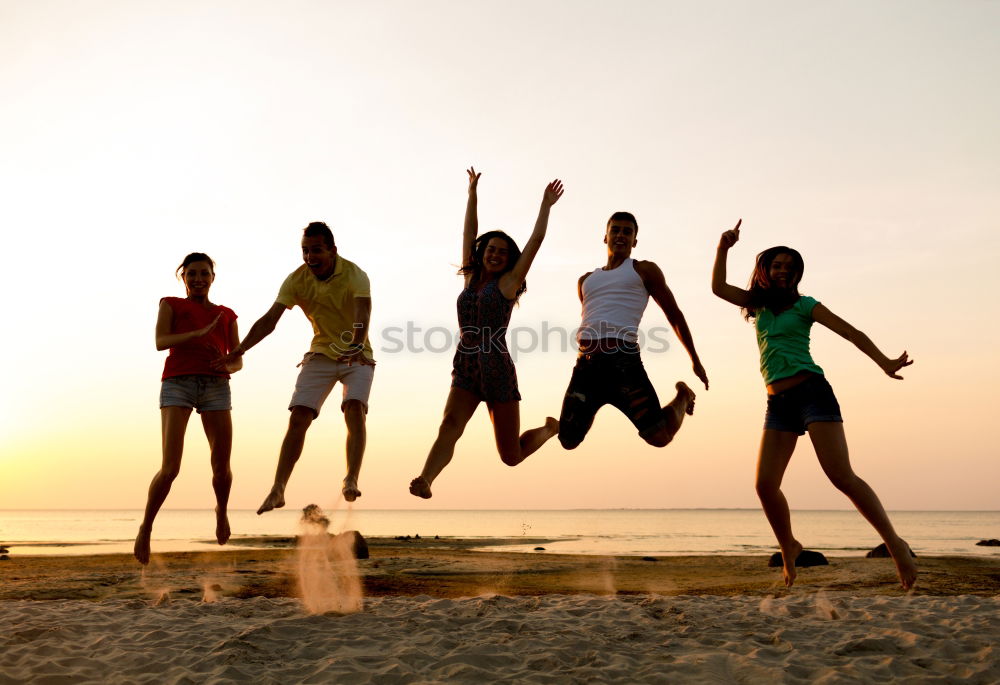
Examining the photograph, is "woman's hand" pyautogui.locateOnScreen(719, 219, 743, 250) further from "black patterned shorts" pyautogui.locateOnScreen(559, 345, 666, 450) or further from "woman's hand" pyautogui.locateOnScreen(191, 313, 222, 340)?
"woman's hand" pyautogui.locateOnScreen(191, 313, 222, 340)

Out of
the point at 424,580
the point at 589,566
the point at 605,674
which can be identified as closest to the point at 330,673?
the point at 605,674

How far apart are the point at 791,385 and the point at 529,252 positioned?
2336 millimetres

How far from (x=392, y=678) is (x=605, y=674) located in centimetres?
146

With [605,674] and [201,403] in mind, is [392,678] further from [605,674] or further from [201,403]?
[201,403]

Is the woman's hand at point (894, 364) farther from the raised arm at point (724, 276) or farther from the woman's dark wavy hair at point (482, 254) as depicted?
the woman's dark wavy hair at point (482, 254)

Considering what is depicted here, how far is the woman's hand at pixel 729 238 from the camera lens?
6.68 meters

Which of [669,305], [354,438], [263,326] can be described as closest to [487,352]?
[354,438]

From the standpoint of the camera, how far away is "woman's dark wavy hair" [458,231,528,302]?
22.0 feet

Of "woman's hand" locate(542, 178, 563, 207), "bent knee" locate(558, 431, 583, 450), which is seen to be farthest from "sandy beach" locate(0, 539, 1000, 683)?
"woman's hand" locate(542, 178, 563, 207)

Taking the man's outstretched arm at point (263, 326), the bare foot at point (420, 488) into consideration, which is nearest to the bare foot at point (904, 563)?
the bare foot at point (420, 488)

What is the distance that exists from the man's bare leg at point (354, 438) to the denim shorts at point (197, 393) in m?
1.37

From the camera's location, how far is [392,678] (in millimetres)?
5520

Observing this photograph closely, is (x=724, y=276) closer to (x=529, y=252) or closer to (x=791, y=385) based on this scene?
(x=791, y=385)

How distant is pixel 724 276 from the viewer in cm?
670
